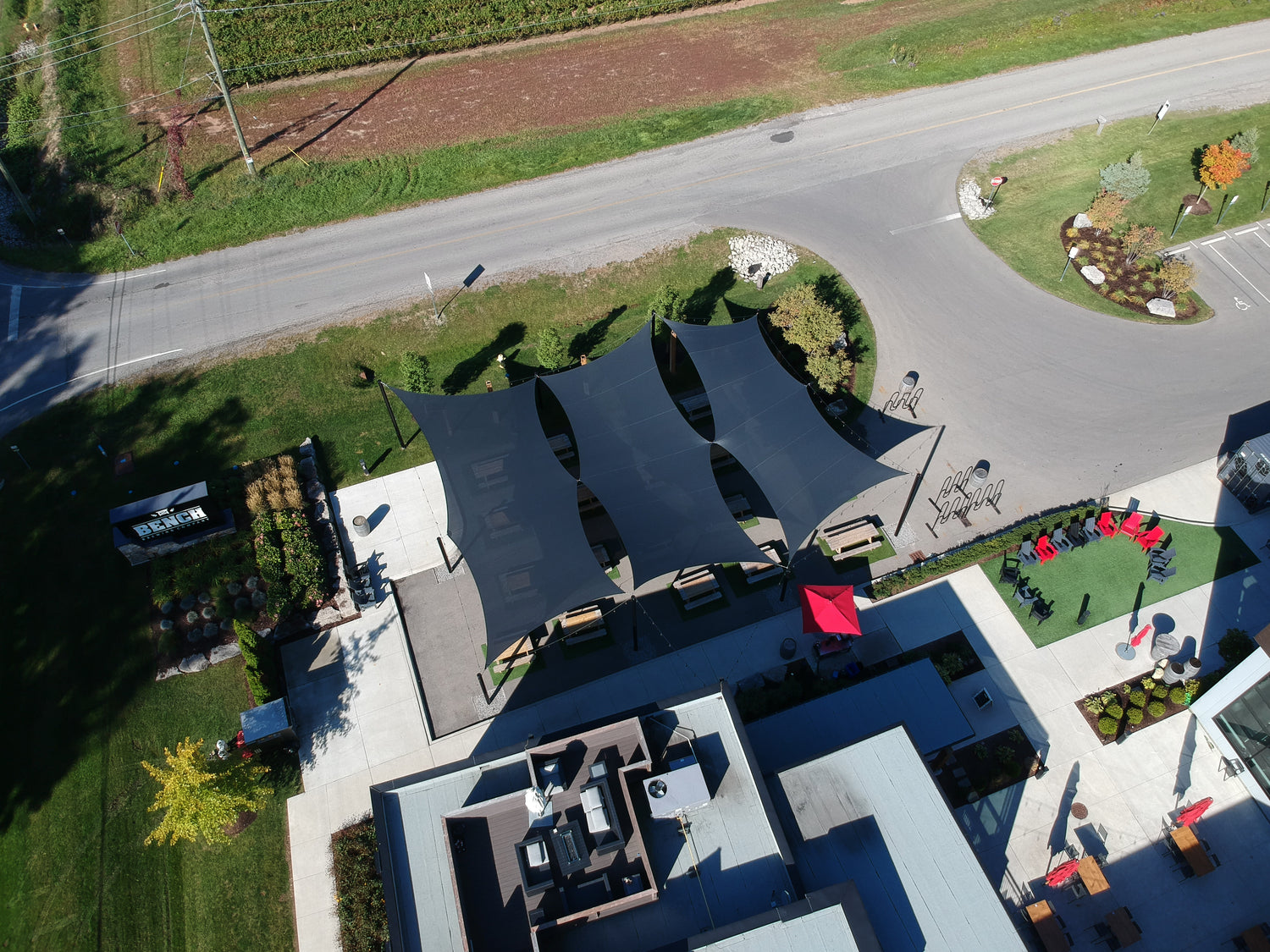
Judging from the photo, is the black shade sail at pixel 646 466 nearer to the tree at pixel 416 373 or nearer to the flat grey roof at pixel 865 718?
the flat grey roof at pixel 865 718

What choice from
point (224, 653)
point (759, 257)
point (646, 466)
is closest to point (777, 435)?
point (646, 466)

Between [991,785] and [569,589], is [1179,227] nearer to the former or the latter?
[991,785]

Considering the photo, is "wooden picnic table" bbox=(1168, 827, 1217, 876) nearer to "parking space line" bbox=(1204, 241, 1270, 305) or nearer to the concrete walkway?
the concrete walkway

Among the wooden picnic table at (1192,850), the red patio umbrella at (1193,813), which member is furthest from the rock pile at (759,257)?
the wooden picnic table at (1192,850)

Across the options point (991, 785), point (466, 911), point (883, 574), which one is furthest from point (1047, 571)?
point (466, 911)

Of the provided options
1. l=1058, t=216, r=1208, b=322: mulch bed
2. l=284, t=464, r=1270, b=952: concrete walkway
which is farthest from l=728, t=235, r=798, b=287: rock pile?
l=284, t=464, r=1270, b=952: concrete walkway

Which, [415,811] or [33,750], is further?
[33,750]
